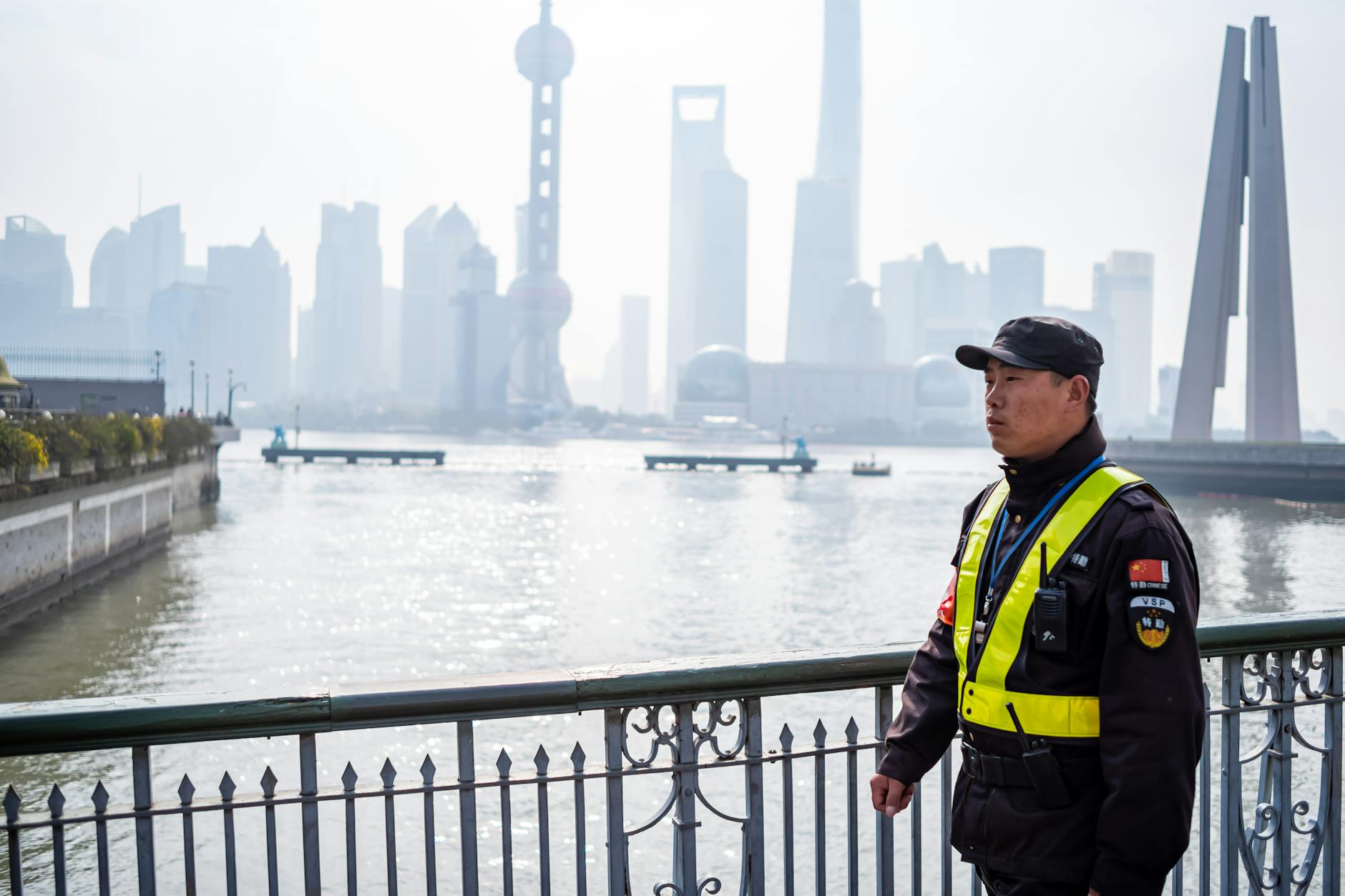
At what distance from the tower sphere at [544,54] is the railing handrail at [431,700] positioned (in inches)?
7491

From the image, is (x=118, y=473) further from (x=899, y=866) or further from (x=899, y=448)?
(x=899, y=448)

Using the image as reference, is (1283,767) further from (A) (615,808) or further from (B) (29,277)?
(B) (29,277)

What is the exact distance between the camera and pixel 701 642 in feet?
66.2

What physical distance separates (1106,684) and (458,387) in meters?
195

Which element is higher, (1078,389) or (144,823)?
(1078,389)

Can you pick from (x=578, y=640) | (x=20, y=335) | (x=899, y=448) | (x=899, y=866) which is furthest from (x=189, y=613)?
(x=20, y=335)

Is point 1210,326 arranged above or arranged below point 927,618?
above

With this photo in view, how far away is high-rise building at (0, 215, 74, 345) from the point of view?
177 m

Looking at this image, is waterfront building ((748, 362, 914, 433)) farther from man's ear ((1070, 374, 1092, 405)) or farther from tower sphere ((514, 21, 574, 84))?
man's ear ((1070, 374, 1092, 405))

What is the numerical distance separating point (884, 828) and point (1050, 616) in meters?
1.06

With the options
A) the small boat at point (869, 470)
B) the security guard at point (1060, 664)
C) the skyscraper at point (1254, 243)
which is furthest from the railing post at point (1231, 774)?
the small boat at point (869, 470)

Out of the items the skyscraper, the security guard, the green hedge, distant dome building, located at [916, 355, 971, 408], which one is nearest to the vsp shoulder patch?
the security guard

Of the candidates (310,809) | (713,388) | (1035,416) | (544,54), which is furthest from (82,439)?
(544,54)

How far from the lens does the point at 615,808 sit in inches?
107
